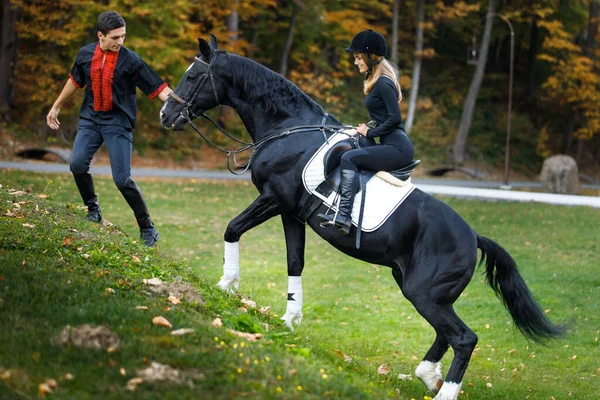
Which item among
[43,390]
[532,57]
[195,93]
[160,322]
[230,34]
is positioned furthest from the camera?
[532,57]

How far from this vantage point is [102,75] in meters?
8.51

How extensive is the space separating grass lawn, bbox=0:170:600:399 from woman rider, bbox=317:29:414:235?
4.48ft

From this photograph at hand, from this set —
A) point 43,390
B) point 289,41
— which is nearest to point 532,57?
point 289,41

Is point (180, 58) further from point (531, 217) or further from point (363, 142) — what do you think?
point (363, 142)

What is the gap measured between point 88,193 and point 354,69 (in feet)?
108

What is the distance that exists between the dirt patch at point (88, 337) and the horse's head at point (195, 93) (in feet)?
9.27

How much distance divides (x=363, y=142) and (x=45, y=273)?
319 centimetres

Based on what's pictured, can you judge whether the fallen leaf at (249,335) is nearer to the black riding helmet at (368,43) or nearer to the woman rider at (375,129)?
the woman rider at (375,129)

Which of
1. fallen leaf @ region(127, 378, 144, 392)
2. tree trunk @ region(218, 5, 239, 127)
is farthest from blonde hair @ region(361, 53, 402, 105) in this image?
tree trunk @ region(218, 5, 239, 127)

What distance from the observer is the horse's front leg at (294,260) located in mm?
7672

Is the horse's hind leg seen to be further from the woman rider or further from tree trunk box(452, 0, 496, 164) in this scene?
tree trunk box(452, 0, 496, 164)

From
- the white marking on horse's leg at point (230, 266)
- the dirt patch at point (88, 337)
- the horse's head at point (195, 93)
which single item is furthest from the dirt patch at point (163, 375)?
the horse's head at point (195, 93)

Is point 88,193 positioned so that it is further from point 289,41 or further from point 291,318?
point 289,41

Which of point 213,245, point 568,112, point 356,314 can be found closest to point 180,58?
point 213,245
